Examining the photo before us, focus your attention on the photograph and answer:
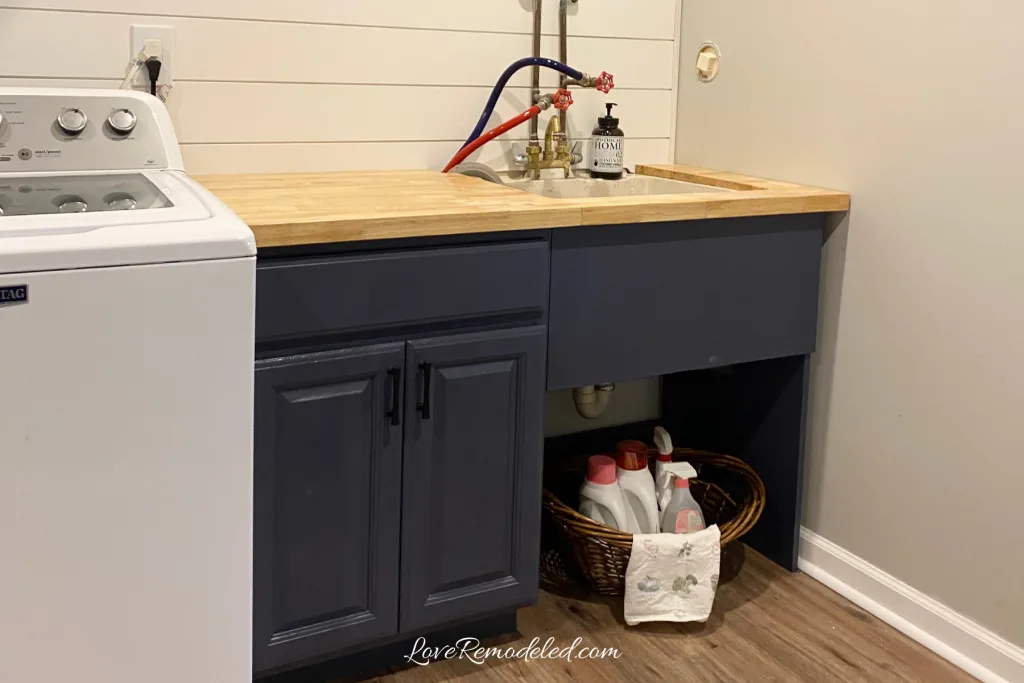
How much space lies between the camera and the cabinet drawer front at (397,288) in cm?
152

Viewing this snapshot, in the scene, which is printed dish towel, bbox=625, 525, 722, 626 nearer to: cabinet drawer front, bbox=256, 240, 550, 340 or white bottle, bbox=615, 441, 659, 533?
white bottle, bbox=615, 441, 659, 533

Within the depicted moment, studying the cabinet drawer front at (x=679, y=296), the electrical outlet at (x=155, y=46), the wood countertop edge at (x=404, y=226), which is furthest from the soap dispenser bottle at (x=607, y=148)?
the electrical outlet at (x=155, y=46)

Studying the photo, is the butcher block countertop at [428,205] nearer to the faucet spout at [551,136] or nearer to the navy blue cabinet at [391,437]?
the navy blue cabinet at [391,437]

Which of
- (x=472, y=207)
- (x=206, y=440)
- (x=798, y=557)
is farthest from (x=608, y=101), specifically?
(x=206, y=440)

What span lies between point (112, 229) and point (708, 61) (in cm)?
153

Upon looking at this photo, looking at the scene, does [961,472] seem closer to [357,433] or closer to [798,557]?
[798,557]

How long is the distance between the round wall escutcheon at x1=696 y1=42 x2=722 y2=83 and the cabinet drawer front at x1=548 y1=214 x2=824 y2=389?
49cm

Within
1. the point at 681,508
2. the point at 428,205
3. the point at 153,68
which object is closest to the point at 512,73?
the point at 428,205

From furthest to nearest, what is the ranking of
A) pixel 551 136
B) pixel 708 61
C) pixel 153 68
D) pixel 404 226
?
pixel 708 61 < pixel 551 136 < pixel 153 68 < pixel 404 226

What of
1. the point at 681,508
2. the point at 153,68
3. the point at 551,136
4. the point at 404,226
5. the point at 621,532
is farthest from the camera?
the point at 551,136

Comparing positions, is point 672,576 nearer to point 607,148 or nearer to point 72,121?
point 607,148

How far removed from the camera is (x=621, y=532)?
1.98 meters

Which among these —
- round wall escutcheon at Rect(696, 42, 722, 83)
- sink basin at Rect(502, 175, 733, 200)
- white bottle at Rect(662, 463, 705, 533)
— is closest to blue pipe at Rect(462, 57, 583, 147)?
sink basin at Rect(502, 175, 733, 200)

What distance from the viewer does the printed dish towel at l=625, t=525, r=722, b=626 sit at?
1963 millimetres
